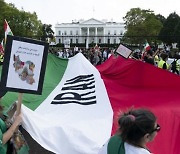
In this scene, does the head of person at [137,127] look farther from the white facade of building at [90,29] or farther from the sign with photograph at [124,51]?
the white facade of building at [90,29]

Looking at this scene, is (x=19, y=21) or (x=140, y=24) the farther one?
(x=140, y=24)

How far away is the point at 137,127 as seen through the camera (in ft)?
7.32

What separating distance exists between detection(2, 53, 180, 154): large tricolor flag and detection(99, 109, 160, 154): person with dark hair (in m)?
1.37

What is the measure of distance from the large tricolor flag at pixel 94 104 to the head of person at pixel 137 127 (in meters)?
1.40

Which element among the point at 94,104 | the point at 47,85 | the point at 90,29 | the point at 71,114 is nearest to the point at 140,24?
the point at 90,29

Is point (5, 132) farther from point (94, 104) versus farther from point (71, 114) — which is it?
point (94, 104)

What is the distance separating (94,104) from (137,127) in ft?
8.52

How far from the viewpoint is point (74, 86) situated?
5695 millimetres

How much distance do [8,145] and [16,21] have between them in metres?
67.4

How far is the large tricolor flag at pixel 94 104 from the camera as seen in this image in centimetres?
369

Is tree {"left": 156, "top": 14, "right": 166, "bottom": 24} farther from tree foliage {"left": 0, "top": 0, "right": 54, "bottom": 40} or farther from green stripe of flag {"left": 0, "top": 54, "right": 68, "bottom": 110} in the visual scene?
green stripe of flag {"left": 0, "top": 54, "right": 68, "bottom": 110}

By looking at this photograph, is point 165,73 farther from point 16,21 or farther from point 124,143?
point 16,21

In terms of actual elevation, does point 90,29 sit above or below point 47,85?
above

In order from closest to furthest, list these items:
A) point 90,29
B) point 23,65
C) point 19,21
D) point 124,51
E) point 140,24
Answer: point 23,65, point 124,51, point 19,21, point 140,24, point 90,29
